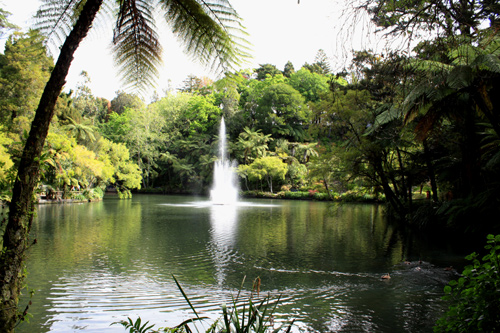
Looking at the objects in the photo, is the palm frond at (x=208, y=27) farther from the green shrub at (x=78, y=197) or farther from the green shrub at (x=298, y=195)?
the green shrub at (x=298, y=195)

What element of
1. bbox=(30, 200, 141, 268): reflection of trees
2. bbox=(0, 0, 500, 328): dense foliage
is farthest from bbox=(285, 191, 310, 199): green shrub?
bbox=(30, 200, 141, 268): reflection of trees

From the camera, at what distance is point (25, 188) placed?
172 cm

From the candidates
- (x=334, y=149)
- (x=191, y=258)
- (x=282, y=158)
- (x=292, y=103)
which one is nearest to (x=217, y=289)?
(x=191, y=258)

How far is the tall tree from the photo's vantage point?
1.70m

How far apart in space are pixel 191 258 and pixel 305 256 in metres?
2.53

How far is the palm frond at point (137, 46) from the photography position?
1902 millimetres

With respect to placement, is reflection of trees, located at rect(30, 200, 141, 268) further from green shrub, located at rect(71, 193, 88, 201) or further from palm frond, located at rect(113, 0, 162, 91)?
green shrub, located at rect(71, 193, 88, 201)

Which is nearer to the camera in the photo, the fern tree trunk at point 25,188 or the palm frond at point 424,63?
the fern tree trunk at point 25,188

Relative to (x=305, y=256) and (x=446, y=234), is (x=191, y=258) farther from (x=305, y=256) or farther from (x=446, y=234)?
(x=446, y=234)

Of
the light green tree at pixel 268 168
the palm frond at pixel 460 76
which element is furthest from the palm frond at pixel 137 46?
the light green tree at pixel 268 168

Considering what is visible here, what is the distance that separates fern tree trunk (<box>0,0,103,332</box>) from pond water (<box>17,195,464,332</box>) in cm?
245

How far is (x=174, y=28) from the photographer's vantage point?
6.23ft

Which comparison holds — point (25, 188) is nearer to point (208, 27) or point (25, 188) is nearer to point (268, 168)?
point (208, 27)

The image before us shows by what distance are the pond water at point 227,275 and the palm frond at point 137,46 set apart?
3.03 meters
